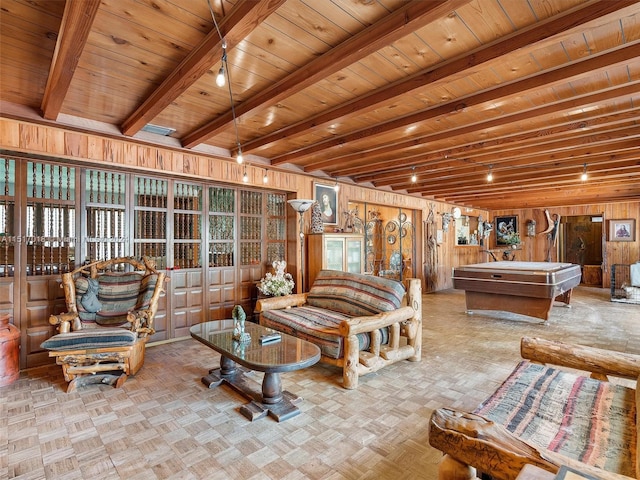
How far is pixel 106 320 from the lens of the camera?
3.59 m

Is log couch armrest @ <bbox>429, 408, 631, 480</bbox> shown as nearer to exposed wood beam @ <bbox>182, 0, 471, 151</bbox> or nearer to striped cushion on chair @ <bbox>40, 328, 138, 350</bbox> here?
exposed wood beam @ <bbox>182, 0, 471, 151</bbox>

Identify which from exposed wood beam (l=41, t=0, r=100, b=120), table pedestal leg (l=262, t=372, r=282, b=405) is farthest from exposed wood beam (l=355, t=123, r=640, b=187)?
exposed wood beam (l=41, t=0, r=100, b=120)

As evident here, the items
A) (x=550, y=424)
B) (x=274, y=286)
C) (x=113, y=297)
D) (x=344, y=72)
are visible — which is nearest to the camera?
(x=550, y=424)

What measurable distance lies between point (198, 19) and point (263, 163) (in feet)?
10.4

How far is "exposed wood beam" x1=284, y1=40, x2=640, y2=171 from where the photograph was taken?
2217 millimetres

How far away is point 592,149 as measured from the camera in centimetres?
452

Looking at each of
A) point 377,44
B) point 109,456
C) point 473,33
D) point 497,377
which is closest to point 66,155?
point 109,456

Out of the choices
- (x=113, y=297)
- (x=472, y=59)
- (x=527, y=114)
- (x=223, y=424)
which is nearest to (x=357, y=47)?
(x=472, y=59)

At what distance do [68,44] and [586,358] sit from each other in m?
3.83

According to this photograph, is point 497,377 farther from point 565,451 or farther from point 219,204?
point 219,204

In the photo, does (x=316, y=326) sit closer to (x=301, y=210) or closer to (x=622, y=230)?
(x=301, y=210)

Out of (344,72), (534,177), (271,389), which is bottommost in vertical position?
(271,389)

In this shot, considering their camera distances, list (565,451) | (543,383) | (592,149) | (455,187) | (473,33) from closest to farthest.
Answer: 1. (565,451)
2. (543,383)
3. (473,33)
4. (592,149)
5. (455,187)

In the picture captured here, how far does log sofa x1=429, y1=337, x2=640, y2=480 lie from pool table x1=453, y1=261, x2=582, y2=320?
3453mm
